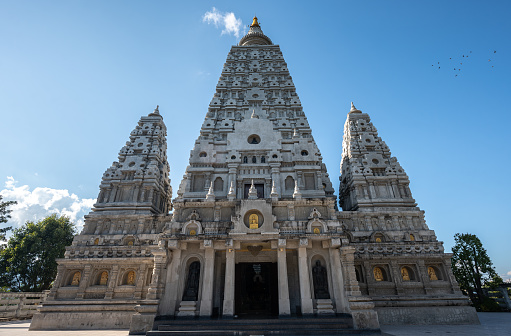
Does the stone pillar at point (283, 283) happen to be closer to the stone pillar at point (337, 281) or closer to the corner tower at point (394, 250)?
the stone pillar at point (337, 281)

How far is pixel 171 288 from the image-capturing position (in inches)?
640

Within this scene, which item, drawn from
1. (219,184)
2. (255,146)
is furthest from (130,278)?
(255,146)

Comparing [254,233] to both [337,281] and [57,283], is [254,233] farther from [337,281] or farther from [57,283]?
[57,283]

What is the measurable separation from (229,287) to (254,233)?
358cm

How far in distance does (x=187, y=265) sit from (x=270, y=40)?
1423 inches

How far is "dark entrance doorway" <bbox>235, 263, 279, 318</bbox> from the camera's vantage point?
17703 millimetres

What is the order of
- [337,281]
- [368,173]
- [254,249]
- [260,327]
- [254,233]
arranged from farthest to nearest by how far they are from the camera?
[368,173] < [254,249] < [254,233] < [337,281] < [260,327]

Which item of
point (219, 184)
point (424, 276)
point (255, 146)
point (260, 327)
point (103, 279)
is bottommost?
point (260, 327)

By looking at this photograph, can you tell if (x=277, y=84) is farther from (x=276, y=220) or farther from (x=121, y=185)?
(x=121, y=185)

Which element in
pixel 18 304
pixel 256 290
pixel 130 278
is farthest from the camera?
pixel 18 304

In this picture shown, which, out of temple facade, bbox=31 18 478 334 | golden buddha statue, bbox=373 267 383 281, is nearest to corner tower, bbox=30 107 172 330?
temple facade, bbox=31 18 478 334

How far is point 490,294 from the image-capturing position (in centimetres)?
2992

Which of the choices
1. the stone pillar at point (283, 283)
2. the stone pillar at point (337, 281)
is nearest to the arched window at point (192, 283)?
the stone pillar at point (283, 283)

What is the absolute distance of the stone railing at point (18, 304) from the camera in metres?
24.8
